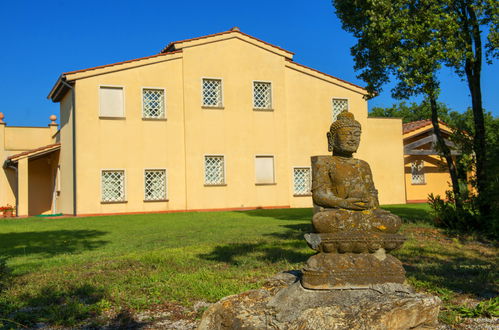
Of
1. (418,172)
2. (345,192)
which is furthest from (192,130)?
(345,192)

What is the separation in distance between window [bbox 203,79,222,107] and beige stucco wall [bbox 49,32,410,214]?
250 millimetres

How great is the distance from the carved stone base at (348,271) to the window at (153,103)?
18.7 meters

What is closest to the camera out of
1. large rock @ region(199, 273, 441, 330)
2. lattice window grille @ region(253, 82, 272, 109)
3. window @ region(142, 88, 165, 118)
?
large rock @ region(199, 273, 441, 330)

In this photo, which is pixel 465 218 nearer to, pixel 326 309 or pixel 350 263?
pixel 350 263

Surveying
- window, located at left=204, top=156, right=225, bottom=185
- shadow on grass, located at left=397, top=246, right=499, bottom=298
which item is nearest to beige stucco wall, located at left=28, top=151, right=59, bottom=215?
window, located at left=204, top=156, right=225, bottom=185

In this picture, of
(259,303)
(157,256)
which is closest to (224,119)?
(157,256)

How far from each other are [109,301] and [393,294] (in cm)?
359

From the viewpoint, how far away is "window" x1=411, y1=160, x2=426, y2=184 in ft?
96.6

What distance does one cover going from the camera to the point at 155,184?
73.2 ft

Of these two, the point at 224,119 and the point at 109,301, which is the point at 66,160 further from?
the point at 109,301

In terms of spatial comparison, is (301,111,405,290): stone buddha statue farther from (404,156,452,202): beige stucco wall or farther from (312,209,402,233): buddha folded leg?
(404,156,452,202): beige stucco wall

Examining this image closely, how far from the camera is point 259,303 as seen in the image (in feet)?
15.9

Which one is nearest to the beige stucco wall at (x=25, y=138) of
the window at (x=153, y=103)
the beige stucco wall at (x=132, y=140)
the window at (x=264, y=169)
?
the beige stucco wall at (x=132, y=140)

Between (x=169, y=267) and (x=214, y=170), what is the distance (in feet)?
48.7
